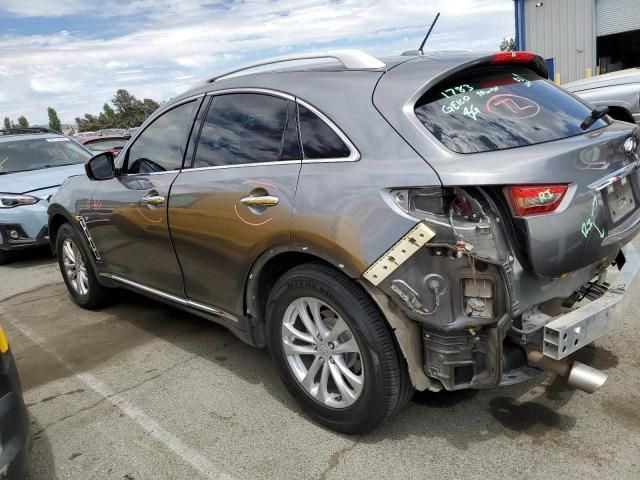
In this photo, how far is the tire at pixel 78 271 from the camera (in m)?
4.69

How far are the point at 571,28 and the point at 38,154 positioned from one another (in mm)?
17962

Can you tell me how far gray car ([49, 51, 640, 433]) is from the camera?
7.31 ft

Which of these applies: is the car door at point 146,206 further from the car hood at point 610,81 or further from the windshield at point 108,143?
the windshield at point 108,143

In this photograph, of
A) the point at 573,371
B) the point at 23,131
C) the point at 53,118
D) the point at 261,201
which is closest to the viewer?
the point at 573,371

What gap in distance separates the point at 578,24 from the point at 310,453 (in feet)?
67.1

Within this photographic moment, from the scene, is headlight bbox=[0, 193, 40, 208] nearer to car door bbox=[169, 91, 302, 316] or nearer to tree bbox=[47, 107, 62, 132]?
car door bbox=[169, 91, 302, 316]

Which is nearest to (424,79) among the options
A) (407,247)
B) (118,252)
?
(407,247)

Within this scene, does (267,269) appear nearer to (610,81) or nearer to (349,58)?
(349,58)

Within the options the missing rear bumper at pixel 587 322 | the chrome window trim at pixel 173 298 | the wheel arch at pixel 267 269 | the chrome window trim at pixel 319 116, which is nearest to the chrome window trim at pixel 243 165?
the chrome window trim at pixel 319 116

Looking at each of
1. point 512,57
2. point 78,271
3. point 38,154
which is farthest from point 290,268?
point 38,154

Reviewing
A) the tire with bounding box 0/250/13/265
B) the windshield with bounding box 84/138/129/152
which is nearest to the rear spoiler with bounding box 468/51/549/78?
the tire with bounding box 0/250/13/265

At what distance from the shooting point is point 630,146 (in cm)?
271

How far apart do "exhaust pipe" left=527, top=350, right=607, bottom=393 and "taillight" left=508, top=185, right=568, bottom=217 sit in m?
0.64

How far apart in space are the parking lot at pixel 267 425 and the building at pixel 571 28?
59.0ft
